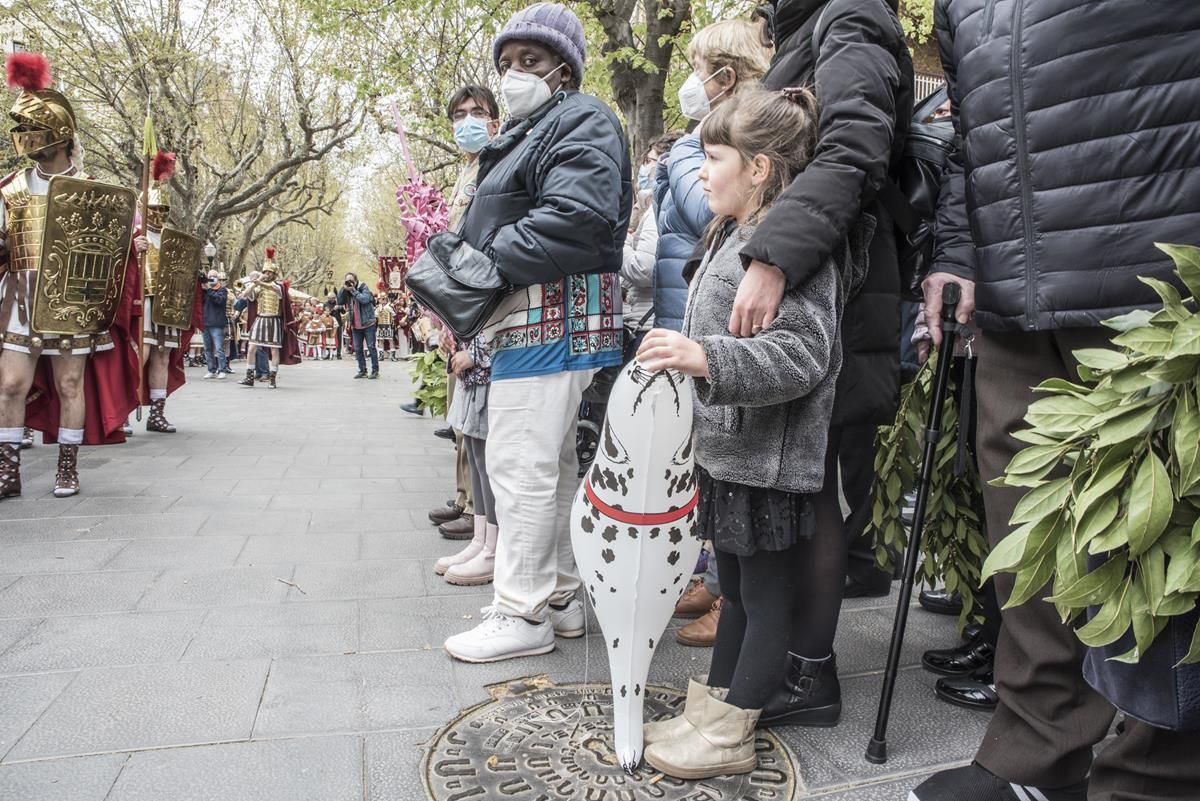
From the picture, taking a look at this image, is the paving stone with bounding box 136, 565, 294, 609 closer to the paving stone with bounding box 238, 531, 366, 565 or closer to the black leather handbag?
the paving stone with bounding box 238, 531, 366, 565

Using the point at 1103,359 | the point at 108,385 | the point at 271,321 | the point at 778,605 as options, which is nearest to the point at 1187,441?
the point at 1103,359

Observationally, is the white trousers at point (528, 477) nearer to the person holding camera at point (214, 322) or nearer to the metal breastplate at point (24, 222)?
the metal breastplate at point (24, 222)

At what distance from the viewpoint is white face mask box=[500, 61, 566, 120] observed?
9.41 ft

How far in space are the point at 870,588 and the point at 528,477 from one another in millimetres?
1496

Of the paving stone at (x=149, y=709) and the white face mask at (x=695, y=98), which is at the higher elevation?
the white face mask at (x=695, y=98)

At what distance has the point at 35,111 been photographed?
16.9ft

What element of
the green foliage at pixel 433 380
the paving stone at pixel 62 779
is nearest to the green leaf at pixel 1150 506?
the paving stone at pixel 62 779

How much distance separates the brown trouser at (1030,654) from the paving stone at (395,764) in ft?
4.33

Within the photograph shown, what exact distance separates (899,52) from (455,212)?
205 centimetres

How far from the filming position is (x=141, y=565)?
3.89m

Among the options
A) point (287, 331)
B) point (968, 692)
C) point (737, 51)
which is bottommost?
point (968, 692)

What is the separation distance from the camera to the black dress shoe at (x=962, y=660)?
268 cm

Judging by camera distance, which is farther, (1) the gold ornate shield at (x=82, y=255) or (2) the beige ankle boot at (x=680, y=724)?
(1) the gold ornate shield at (x=82, y=255)

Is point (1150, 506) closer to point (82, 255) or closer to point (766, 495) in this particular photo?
point (766, 495)
